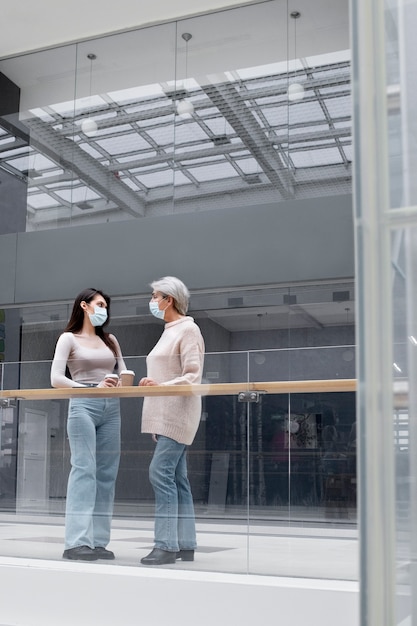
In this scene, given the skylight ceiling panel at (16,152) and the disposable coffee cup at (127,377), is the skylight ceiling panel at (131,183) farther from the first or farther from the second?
the disposable coffee cup at (127,377)

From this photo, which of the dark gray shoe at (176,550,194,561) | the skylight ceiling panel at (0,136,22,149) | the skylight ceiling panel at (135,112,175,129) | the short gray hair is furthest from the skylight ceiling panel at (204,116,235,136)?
the dark gray shoe at (176,550,194,561)

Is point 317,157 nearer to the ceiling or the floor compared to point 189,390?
nearer to the ceiling

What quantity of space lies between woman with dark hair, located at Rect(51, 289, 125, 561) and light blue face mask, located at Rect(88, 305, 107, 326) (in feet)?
0.87

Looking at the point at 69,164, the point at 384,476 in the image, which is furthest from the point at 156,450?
the point at 69,164

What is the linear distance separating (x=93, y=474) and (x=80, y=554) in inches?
15.5

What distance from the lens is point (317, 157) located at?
846cm

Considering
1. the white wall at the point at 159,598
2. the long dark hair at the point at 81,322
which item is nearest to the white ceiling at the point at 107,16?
the long dark hair at the point at 81,322

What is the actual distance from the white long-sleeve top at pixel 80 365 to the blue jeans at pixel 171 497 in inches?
21.1

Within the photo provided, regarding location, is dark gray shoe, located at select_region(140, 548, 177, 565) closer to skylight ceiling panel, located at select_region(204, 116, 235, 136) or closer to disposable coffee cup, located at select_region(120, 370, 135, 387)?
disposable coffee cup, located at select_region(120, 370, 135, 387)

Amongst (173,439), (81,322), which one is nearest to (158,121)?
(81,322)

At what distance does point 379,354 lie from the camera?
6.40 ft

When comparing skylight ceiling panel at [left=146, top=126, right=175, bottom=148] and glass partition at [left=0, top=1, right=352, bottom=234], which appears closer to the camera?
glass partition at [left=0, top=1, right=352, bottom=234]

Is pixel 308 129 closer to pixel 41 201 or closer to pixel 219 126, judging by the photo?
pixel 219 126

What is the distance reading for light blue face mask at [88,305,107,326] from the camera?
178 inches
